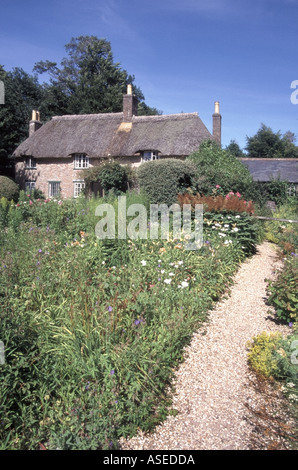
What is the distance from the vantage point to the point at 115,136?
2373 centimetres

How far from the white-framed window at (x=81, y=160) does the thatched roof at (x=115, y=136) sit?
0.47 metres

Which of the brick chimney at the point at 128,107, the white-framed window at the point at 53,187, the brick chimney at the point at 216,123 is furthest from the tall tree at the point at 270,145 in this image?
the white-framed window at the point at 53,187

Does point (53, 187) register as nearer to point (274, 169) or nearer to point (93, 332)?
point (274, 169)

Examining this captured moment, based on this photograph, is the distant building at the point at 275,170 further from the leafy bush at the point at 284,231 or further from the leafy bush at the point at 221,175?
the leafy bush at the point at 221,175

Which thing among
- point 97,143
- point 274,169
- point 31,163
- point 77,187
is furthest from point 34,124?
point 274,169

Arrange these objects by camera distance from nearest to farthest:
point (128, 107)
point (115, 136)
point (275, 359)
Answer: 1. point (275, 359)
2. point (115, 136)
3. point (128, 107)

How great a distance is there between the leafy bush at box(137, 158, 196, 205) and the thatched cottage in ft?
32.3

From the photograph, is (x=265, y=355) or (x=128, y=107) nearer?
(x=265, y=355)

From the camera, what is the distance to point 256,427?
9.16ft

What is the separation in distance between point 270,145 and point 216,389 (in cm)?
4207

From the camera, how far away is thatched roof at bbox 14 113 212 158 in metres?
21.7

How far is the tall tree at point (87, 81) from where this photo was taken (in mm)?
31953

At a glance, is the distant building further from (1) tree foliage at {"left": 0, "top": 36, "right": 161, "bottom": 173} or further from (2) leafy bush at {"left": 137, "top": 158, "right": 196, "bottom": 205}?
(1) tree foliage at {"left": 0, "top": 36, "right": 161, "bottom": 173}

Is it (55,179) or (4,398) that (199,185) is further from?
(55,179)
